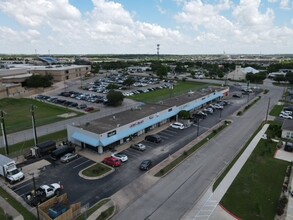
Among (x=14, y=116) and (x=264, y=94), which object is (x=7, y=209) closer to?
(x=14, y=116)

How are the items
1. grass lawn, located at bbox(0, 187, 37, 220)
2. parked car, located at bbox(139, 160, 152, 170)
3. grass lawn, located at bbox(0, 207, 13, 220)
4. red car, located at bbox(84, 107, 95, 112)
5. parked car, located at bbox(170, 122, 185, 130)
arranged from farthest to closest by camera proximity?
red car, located at bbox(84, 107, 95, 112), parked car, located at bbox(170, 122, 185, 130), parked car, located at bbox(139, 160, 152, 170), grass lawn, located at bbox(0, 187, 37, 220), grass lawn, located at bbox(0, 207, 13, 220)

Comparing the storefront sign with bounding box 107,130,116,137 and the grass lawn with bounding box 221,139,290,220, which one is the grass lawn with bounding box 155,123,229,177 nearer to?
the grass lawn with bounding box 221,139,290,220

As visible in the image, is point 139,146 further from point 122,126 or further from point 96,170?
point 96,170

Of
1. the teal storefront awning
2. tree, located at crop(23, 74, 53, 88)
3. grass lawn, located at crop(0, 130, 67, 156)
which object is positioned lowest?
grass lawn, located at crop(0, 130, 67, 156)

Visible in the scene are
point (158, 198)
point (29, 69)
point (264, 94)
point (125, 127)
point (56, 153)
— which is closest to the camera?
point (158, 198)

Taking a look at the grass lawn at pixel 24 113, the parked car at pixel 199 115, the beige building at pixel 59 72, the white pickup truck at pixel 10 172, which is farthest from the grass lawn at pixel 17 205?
the beige building at pixel 59 72

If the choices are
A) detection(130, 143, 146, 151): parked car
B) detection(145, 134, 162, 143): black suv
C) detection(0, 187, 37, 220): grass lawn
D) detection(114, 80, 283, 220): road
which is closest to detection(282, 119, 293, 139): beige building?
detection(114, 80, 283, 220): road

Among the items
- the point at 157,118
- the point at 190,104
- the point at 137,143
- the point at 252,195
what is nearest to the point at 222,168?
the point at 252,195
